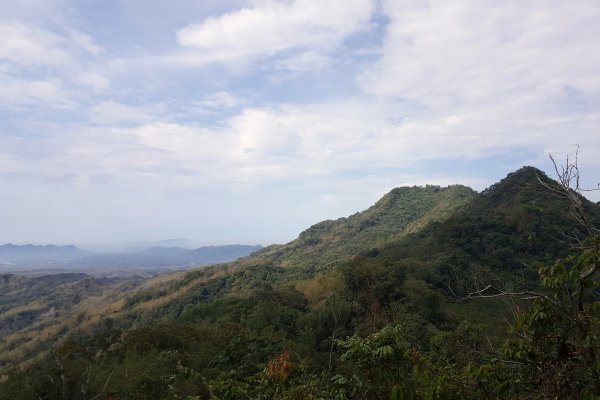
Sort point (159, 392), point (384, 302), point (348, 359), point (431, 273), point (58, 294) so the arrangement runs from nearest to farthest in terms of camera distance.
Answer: point (348, 359) < point (159, 392) < point (384, 302) < point (431, 273) < point (58, 294)

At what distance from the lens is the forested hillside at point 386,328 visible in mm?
3746

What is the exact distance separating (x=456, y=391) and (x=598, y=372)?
1.20m

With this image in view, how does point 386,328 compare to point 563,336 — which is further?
point 386,328

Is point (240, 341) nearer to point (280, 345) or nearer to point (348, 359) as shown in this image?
point (280, 345)

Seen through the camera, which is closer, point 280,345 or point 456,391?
point 456,391

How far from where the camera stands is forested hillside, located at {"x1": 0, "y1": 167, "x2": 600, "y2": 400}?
147 inches

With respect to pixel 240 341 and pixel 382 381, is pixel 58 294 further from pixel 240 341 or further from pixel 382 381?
pixel 382 381

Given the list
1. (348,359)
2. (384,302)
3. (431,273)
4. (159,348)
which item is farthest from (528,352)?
(431,273)

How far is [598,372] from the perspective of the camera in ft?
11.2

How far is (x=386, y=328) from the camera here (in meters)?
4.25

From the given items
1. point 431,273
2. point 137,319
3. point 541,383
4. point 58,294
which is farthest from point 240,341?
point 58,294

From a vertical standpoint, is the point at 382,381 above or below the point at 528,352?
below

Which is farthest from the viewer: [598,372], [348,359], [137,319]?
[137,319]

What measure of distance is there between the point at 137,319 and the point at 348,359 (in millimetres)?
45496
